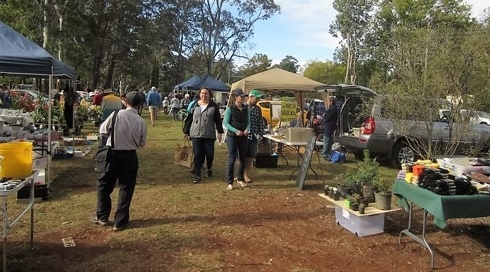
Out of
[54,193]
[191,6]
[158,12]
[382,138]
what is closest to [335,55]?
[191,6]

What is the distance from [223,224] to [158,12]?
34.1 metres

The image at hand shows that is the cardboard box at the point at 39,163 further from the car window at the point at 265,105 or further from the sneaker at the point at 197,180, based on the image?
the car window at the point at 265,105

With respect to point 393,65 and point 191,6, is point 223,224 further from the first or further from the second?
point 191,6

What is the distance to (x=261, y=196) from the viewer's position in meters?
6.43

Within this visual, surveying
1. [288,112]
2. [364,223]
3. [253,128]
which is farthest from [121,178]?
[288,112]

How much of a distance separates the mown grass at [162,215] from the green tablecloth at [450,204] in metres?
1.34

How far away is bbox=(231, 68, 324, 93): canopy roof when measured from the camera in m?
11.2

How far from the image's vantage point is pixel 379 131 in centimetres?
911

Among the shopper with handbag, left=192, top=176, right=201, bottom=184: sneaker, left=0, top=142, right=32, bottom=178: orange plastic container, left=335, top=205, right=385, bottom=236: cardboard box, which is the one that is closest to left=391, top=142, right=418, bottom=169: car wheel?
left=192, top=176, right=201, bottom=184: sneaker

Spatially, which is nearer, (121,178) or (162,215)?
(121,178)

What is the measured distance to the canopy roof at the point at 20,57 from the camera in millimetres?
5488

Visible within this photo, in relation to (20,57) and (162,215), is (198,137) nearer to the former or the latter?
(162,215)

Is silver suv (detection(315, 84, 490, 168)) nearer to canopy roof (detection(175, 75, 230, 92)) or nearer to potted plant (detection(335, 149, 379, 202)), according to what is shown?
potted plant (detection(335, 149, 379, 202))

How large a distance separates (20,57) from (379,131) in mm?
7083
